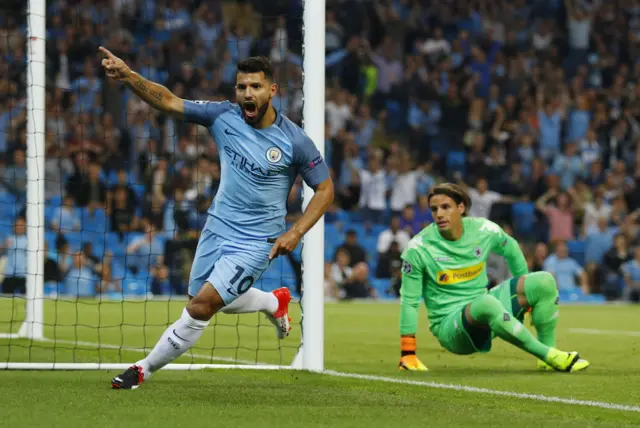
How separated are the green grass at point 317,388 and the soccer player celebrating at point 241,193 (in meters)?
0.41

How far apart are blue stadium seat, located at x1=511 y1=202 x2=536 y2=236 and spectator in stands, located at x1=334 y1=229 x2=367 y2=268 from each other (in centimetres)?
338

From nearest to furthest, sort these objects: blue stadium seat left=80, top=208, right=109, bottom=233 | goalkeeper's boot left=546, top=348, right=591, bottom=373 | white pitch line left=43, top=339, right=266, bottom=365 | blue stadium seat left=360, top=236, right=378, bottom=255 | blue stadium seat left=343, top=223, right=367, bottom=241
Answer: goalkeeper's boot left=546, top=348, right=591, bottom=373 < white pitch line left=43, top=339, right=266, bottom=365 < blue stadium seat left=80, top=208, right=109, bottom=233 < blue stadium seat left=360, top=236, right=378, bottom=255 < blue stadium seat left=343, top=223, right=367, bottom=241

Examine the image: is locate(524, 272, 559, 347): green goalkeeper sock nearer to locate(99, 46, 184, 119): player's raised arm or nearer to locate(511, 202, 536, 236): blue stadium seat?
locate(99, 46, 184, 119): player's raised arm

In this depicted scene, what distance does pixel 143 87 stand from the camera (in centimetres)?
714

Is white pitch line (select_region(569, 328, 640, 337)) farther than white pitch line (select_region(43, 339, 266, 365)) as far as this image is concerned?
Yes

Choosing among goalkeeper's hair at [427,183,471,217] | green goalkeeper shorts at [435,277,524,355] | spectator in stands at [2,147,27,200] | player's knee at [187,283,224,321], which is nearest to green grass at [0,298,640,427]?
green goalkeeper shorts at [435,277,524,355]

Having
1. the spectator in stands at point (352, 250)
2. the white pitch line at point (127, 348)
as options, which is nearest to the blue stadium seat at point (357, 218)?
the spectator in stands at point (352, 250)

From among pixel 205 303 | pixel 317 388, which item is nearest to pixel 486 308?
pixel 317 388

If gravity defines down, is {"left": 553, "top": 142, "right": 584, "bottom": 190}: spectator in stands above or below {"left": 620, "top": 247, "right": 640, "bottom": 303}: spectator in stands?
above

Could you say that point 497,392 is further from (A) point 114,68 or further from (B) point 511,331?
(A) point 114,68

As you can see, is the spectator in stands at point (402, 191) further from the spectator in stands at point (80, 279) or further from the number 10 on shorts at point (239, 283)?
the number 10 on shorts at point (239, 283)

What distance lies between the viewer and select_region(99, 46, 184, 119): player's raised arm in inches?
271

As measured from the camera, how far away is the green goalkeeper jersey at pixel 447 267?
9227 mm

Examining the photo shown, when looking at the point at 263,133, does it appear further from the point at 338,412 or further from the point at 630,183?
the point at 630,183
